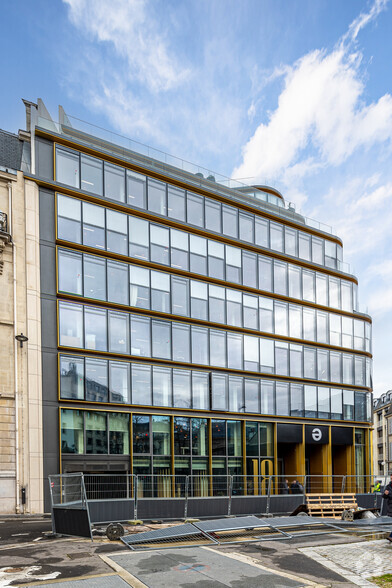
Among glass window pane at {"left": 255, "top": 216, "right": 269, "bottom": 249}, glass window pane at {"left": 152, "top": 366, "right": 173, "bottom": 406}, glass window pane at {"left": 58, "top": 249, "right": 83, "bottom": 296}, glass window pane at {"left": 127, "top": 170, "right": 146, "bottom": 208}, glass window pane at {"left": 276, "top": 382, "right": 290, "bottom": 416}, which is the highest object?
glass window pane at {"left": 127, "top": 170, "right": 146, "bottom": 208}

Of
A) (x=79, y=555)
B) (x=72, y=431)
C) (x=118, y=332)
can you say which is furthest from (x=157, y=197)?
(x=79, y=555)

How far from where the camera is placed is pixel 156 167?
31.3 metres

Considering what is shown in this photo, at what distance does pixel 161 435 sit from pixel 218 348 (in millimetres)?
6096

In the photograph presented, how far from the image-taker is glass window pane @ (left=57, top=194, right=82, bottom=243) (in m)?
26.0

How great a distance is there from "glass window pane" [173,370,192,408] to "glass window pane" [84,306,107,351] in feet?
15.3

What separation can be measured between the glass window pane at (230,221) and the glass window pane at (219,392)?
8804 millimetres

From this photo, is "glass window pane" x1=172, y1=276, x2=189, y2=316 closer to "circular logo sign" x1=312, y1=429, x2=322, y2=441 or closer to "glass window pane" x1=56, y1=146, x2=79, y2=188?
"glass window pane" x1=56, y1=146, x2=79, y2=188

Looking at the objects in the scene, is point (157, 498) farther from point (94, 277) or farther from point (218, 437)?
point (218, 437)

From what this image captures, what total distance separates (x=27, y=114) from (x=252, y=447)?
878 inches

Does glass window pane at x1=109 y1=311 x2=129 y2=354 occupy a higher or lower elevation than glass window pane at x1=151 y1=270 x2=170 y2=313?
lower

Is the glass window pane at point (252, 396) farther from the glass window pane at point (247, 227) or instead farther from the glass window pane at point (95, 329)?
the glass window pane at point (95, 329)

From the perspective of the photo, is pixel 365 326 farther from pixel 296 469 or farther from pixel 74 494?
pixel 74 494

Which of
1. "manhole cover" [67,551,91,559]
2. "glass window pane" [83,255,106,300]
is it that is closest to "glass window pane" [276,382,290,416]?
"glass window pane" [83,255,106,300]

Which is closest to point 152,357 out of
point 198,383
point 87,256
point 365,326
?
point 198,383
